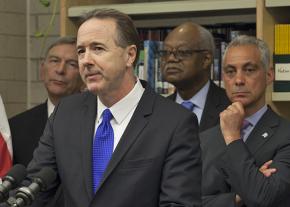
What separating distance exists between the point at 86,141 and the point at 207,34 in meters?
1.61

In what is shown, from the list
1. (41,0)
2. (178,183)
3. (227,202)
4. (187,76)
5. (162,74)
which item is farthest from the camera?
(41,0)

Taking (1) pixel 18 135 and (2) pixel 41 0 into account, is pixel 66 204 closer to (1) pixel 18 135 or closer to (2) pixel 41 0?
(1) pixel 18 135

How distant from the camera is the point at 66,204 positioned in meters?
2.31

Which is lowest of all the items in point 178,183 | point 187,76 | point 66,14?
point 178,183

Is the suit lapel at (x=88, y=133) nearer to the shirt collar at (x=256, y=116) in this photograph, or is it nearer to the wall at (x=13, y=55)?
the shirt collar at (x=256, y=116)

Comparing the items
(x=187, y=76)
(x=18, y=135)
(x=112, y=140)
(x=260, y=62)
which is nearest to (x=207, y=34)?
(x=187, y=76)

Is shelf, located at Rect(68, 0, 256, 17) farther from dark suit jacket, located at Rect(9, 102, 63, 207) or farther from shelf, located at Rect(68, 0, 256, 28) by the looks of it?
dark suit jacket, located at Rect(9, 102, 63, 207)

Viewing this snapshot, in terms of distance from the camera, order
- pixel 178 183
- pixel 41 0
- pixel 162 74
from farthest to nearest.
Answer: pixel 41 0, pixel 162 74, pixel 178 183

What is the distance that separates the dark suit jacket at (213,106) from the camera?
11.5ft

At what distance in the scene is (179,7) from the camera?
12.6 feet

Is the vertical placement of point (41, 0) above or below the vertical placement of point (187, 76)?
above

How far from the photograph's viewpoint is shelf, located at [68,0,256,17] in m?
3.69

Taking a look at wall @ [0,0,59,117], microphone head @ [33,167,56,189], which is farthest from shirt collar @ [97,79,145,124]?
wall @ [0,0,59,117]

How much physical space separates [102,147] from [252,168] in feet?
2.42
